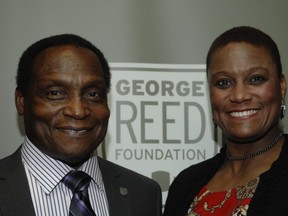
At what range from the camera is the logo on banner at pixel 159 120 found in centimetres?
244

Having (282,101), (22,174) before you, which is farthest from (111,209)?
(282,101)

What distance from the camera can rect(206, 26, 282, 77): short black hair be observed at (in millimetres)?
1807

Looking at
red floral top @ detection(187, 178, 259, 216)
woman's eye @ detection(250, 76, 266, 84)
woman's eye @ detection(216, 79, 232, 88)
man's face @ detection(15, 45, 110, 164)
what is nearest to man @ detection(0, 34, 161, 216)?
man's face @ detection(15, 45, 110, 164)

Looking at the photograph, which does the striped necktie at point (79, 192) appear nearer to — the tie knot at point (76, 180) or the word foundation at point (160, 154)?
the tie knot at point (76, 180)

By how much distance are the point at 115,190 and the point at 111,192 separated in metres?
0.03

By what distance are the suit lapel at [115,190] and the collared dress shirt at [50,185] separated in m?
0.03

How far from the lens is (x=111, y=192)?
1821mm

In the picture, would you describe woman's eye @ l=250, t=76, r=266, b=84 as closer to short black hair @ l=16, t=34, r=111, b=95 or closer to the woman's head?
the woman's head

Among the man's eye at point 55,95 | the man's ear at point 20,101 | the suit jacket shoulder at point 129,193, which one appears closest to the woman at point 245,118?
the suit jacket shoulder at point 129,193

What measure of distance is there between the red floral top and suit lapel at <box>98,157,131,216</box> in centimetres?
27

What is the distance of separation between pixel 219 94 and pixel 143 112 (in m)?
0.71

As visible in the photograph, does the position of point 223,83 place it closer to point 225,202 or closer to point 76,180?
point 225,202

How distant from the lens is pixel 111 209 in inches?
69.3

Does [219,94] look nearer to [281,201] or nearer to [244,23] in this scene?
[281,201]
